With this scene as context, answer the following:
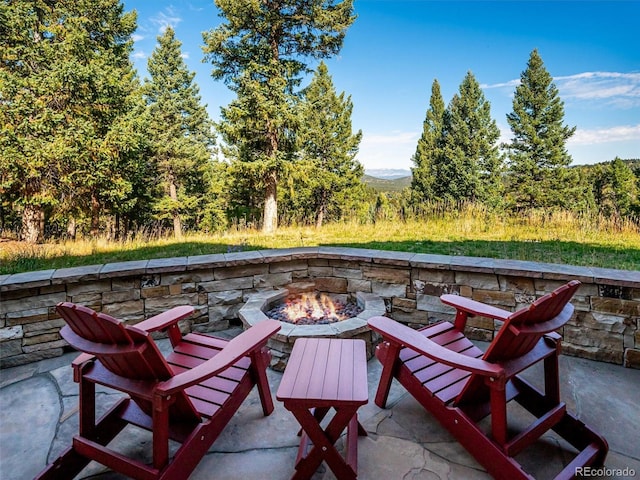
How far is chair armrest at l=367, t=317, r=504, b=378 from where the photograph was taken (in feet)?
4.81

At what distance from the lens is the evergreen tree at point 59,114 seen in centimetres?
834

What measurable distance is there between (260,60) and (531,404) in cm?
1031

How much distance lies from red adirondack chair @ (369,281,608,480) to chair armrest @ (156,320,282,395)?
631 mm

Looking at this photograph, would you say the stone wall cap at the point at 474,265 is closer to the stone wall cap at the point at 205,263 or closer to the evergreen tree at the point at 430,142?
the stone wall cap at the point at 205,263

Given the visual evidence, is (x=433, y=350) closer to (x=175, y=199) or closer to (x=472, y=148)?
(x=175, y=199)

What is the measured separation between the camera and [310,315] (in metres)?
3.13

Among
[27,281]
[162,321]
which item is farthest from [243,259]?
[27,281]

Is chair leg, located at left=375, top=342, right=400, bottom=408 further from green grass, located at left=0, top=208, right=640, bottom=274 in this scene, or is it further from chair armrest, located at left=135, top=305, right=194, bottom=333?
green grass, located at left=0, top=208, right=640, bottom=274

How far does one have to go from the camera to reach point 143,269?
3004 mm

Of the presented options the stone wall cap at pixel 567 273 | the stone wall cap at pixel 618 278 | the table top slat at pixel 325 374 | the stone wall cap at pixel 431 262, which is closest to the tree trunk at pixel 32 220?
the stone wall cap at pixel 431 262

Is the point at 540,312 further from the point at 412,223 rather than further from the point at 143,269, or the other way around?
the point at 412,223

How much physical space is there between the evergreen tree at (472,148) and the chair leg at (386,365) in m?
20.1

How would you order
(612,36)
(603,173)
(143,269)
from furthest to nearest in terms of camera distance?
(603,173)
(612,36)
(143,269)

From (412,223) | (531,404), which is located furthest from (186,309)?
(412,223)
